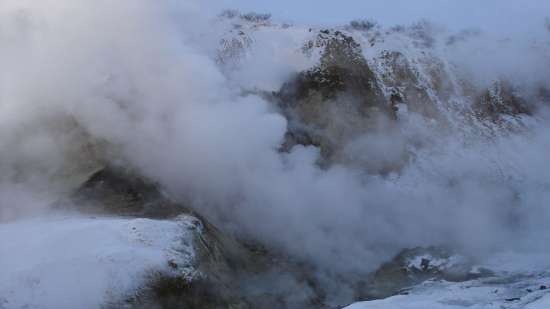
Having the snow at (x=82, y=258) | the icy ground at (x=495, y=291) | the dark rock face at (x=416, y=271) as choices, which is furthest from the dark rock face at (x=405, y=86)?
the snow at (x=82, y=258)

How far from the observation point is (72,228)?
45.9 ft

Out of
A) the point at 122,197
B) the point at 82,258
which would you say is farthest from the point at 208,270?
the point at 122,197

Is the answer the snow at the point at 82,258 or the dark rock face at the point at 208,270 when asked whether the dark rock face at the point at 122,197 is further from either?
the snow at the point at 82,258

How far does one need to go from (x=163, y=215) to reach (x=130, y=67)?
616cm

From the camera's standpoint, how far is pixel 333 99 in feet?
79.3

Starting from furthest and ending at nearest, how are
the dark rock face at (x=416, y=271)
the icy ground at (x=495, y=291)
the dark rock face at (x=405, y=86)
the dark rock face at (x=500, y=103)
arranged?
1. the dark rock face at (x=500, y=103)
2. the dark rock face at (x=405, y=86)
3. the dark rock face at (x=416, y=271)
4. the icy ground at (x=495, y=291)

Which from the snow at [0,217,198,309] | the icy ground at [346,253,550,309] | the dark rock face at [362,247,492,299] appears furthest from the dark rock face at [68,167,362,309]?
the icy ground at [346,253,550,309]

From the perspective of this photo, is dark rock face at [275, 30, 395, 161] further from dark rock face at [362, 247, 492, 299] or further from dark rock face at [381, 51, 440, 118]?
dark rock face at [362, 247, 492, 299]

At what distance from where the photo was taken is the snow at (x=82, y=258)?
12242mm

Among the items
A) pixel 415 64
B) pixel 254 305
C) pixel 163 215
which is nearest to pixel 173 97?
pixel 163 215

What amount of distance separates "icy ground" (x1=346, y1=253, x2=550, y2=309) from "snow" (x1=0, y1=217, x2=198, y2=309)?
4420 millimetres

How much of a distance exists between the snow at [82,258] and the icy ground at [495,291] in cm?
442

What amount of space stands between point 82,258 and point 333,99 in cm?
1344

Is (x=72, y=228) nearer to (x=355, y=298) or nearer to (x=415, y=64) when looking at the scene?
(x=355, y=298)
